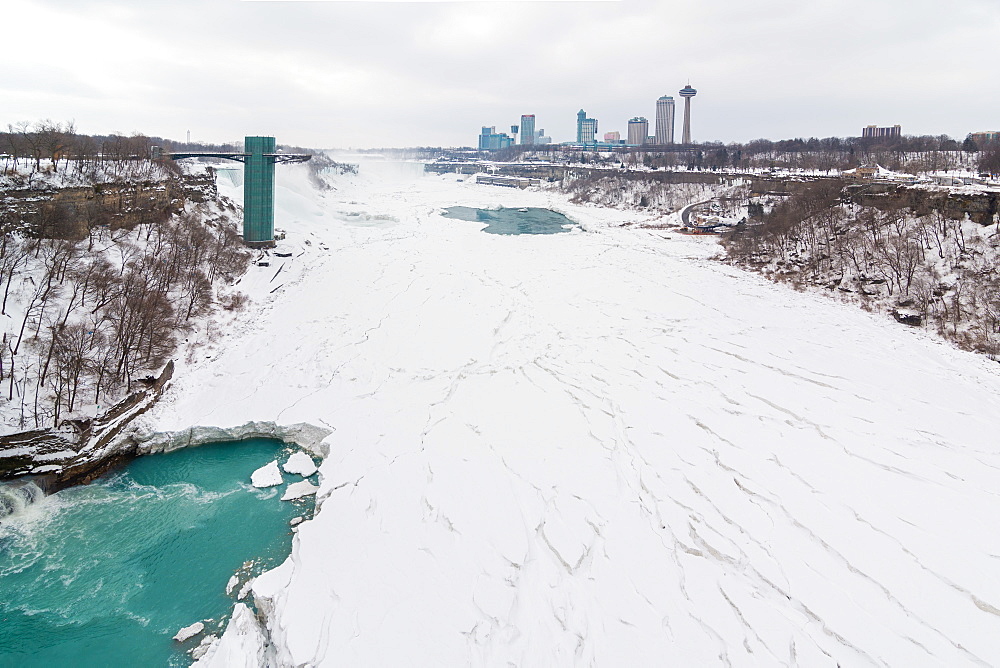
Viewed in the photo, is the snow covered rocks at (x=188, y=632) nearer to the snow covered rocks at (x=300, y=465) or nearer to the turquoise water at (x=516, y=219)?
the snow covered rocks at (x=300, y=465)

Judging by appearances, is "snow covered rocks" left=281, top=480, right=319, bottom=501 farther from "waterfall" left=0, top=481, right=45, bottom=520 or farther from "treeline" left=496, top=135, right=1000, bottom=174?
"treeline" left=496, top=135, right=1000, bottom=174

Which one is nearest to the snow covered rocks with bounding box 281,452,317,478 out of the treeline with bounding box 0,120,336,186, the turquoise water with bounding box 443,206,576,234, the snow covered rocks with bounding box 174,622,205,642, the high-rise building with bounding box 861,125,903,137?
the snow covered rocks with bounding box 174,622,205,642

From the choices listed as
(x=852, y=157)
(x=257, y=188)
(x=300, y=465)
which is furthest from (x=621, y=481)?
(x=852, y=157)

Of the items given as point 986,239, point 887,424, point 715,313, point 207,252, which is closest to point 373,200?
point 207,252

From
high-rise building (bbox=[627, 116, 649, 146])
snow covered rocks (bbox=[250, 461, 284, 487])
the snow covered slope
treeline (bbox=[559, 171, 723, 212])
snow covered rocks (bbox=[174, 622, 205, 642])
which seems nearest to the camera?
the snow covered slope

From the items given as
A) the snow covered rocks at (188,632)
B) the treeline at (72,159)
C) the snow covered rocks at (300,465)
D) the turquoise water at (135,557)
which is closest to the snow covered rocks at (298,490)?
the turquoise water at (135,557)

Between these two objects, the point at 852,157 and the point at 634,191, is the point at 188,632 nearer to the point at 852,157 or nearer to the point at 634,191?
the point at 634,191

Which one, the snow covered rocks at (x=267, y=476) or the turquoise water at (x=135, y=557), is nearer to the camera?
the turquoise water at (x=135, y=557)
